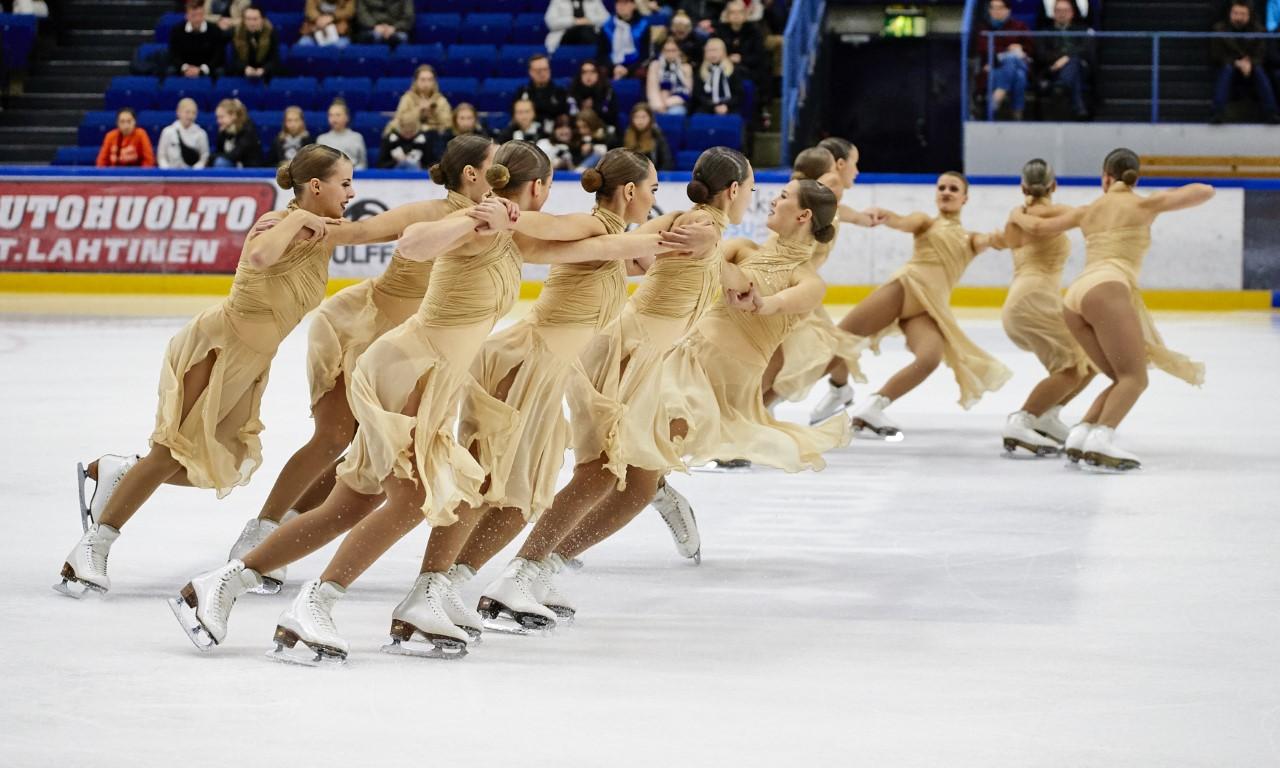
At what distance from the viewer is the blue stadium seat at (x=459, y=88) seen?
16281mm

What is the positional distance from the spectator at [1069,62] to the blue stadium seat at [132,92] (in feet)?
26.5

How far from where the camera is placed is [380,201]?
14.6 metres

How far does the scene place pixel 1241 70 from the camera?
15.2m

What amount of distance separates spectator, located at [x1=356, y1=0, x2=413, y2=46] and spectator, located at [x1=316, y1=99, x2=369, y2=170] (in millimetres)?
2133

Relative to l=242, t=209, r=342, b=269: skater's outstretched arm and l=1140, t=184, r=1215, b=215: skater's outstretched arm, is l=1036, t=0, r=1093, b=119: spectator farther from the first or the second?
l=242, t=209, r=342, b=269: skater's outstretched arm

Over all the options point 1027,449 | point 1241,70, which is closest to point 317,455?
point 1027,449

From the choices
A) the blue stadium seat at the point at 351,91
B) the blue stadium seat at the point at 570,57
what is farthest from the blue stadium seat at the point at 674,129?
the blue stadium seat at the point at 351,91

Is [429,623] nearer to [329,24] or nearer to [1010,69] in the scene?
[1010,69]

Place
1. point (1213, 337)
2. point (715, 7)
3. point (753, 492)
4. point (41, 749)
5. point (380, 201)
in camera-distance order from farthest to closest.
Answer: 1. point (715, 7)
2. point (380, 201)
3. point (1213, 337)
4. point (753, 492)
5. point (41, 749)

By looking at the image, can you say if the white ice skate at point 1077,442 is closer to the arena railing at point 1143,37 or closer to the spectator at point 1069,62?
the arena railing at point 1143,37

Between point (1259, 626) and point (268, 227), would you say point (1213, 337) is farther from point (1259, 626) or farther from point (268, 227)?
point (268, 227)

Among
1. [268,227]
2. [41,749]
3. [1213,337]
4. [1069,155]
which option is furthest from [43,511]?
[1069,155]

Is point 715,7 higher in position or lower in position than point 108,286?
higher

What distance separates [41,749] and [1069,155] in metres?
12.9
